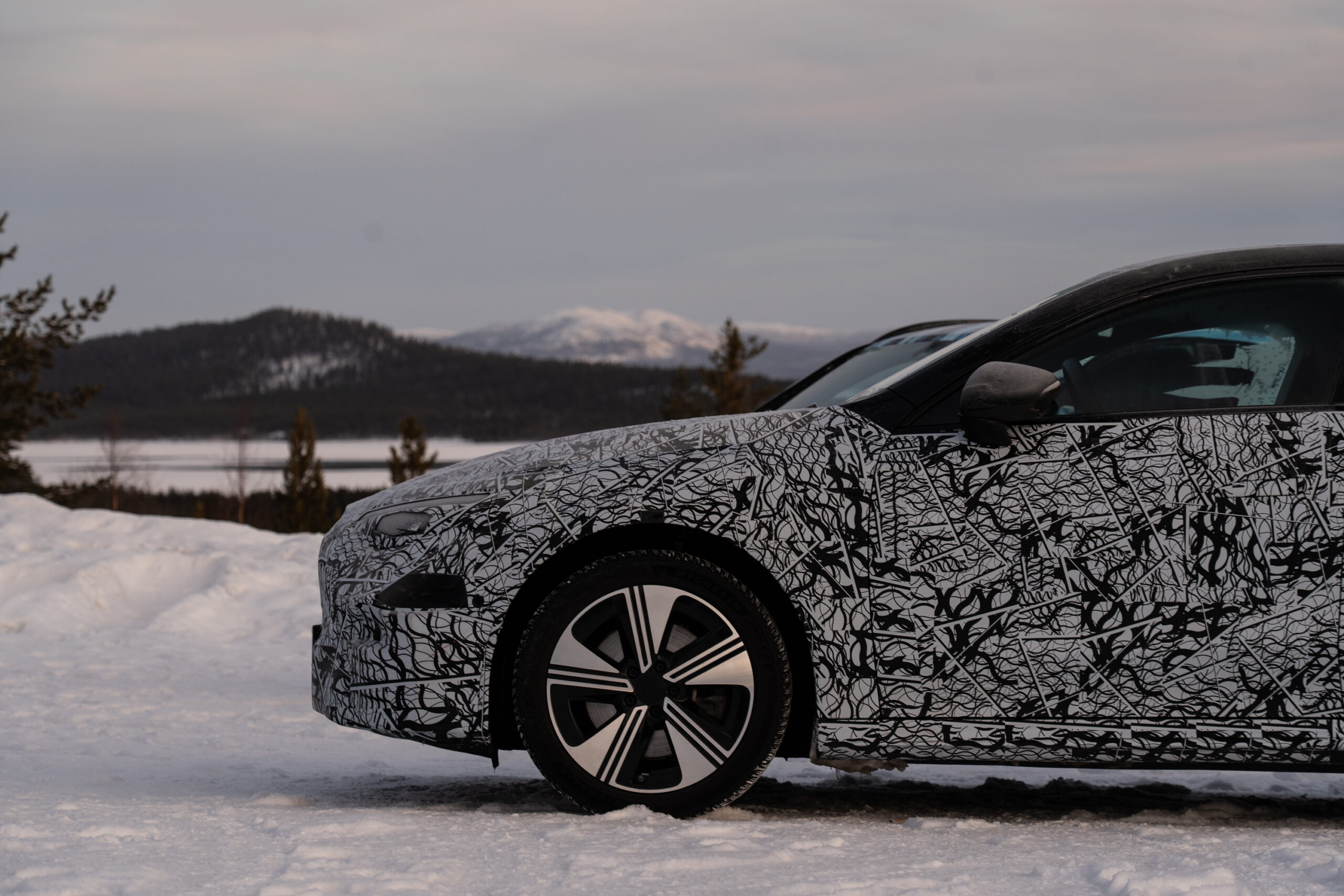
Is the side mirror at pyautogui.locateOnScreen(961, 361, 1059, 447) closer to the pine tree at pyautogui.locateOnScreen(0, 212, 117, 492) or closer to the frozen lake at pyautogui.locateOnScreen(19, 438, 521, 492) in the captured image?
the pine tree at pyautogui.locateOnScreen(0, 212, 117, 492)

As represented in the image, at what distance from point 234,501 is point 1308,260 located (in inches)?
4712

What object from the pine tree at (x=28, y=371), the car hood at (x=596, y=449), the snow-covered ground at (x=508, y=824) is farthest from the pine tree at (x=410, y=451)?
the car hood at (x=596, y=449)

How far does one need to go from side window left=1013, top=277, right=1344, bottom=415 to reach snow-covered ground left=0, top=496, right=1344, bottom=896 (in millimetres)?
1208

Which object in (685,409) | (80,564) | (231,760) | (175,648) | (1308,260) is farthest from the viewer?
(685,409)

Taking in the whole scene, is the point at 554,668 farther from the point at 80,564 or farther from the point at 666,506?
the point at 80,564

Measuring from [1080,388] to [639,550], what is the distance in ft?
4.37

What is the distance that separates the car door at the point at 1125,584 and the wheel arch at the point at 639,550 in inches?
10.1

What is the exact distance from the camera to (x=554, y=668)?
3402 millimetres

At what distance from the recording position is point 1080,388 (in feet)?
11.3

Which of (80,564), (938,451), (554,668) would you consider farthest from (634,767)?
(80,564)

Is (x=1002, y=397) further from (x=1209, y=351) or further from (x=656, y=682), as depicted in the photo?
(x=656, y=682)

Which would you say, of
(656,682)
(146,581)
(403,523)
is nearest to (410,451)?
(146,581)

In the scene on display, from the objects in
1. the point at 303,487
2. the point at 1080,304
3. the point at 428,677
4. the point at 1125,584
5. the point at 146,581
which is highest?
the point at 1080,304

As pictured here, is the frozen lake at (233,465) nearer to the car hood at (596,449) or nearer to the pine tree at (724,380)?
the pine tree at (724,380)
